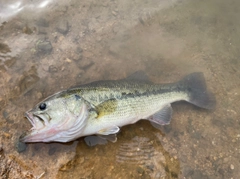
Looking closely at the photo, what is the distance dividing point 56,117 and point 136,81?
134cm

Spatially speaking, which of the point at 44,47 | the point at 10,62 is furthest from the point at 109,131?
the point at 10,62

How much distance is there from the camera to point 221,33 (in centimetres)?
510

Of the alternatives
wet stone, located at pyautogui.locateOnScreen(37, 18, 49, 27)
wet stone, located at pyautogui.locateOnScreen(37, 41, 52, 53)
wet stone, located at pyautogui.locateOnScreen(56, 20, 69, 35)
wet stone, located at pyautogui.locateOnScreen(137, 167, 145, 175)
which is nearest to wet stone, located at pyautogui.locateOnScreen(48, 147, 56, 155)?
wet stone, located at pyautogui.locateOnScreen(137, 167, 145, 175)

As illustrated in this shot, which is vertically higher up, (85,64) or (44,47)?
(44,47)

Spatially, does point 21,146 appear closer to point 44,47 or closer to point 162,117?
point 44,47

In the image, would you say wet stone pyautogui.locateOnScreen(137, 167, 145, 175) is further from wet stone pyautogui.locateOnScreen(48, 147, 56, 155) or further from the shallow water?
wet stone pyautogui.locateOnScreen(48, 147, 56, 155)

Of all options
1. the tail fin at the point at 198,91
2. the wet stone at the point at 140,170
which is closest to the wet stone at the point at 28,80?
the wet stone at the point at 140,170

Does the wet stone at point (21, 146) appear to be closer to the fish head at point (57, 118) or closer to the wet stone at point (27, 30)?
the fish head at point (57, 118)

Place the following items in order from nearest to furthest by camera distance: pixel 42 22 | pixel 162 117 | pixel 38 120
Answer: pixel 38 120 → pixel 162 117 → pixel 42 22

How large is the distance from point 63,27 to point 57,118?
7.35 ft

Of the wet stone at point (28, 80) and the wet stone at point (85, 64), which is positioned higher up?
the wet stone at point (85, 64)

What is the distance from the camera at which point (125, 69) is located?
449 cm

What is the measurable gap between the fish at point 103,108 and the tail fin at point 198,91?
0.02 meters

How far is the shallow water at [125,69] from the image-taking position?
353 centimetres
